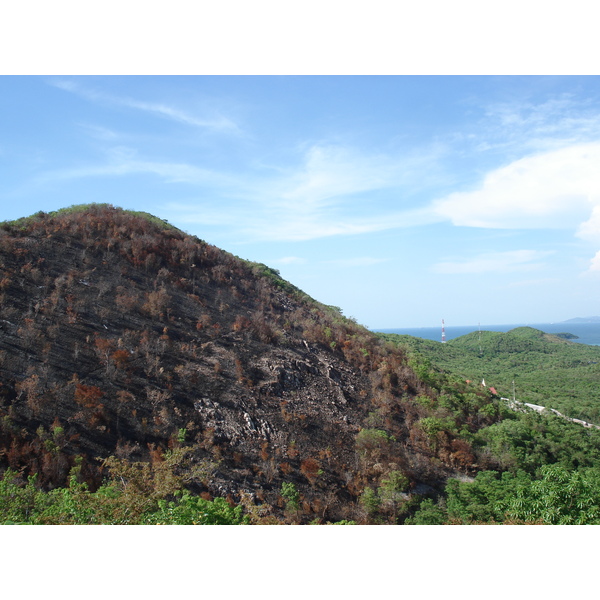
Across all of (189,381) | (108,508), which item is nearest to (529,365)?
(189,381)

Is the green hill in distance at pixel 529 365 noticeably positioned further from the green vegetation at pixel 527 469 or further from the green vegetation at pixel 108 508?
the green vegetation at pixel 108 508

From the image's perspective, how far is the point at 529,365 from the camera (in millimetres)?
56938

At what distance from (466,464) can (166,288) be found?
546 inches

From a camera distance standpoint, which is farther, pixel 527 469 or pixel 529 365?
pixel 529 365

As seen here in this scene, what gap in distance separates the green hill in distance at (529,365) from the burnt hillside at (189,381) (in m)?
8.79

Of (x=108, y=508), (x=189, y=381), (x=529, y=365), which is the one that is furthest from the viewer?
(x=529, y=365)

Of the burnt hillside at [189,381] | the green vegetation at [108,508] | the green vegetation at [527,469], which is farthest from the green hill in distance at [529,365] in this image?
the green vegetation at [108,508]

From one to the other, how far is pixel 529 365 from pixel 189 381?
58320 millimetres

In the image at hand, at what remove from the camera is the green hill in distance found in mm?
31094

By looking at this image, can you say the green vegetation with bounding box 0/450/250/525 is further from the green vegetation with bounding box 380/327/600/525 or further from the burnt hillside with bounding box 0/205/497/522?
the green vegetation with bounding box 380/327/600/525

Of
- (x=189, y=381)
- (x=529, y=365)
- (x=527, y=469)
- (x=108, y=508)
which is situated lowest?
(x=529, y=365)

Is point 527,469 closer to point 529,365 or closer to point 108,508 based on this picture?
point 108,508

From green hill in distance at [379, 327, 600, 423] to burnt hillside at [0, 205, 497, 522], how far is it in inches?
346

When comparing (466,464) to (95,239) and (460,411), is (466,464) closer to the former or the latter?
(460,411)
